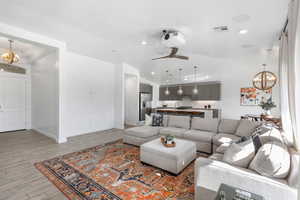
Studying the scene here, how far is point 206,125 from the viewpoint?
406cm

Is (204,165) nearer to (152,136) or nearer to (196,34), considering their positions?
(152,136)

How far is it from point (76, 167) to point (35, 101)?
448 cm

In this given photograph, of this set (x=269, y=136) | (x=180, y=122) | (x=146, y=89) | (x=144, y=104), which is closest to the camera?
(x=269, y=136)

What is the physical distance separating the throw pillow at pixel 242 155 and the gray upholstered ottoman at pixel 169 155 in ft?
2.93

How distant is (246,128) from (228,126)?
45cm

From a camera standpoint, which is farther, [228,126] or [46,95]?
[46,95]

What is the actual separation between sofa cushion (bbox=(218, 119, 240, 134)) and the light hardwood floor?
11.7ft

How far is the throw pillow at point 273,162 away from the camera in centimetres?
148

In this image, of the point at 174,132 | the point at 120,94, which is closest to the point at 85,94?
the point at 120,94

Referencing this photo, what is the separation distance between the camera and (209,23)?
8.61 ft

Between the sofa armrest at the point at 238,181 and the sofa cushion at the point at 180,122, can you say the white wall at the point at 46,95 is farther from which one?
the sofa armrest at the point at 238,181

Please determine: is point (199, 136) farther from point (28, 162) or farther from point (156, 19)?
point (28, 162)

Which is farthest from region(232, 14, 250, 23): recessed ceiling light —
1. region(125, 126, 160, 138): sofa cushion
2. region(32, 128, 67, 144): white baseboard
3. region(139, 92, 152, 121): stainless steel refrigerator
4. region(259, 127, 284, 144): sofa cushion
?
region(139, 92, 152, 121): stainless steel refrigerator

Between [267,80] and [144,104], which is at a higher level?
[267,80]
